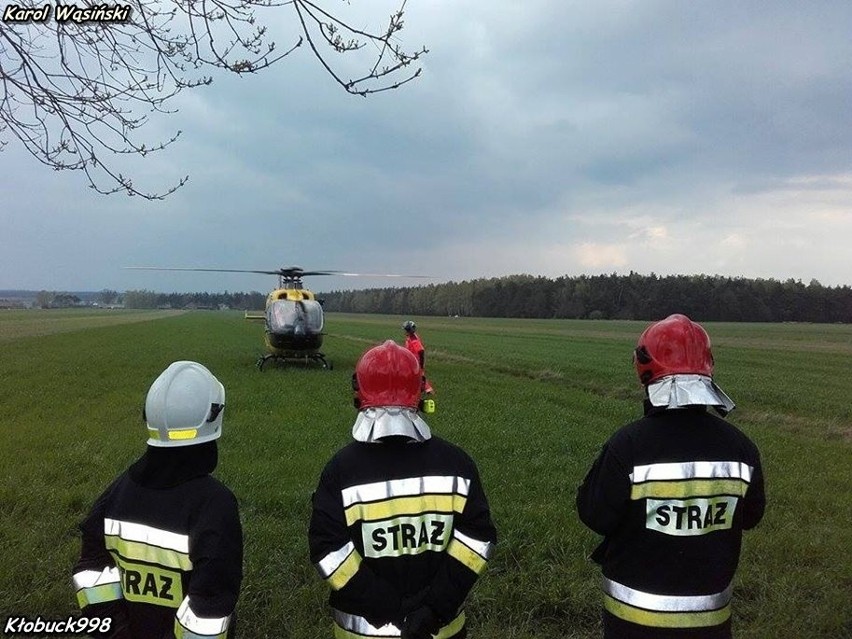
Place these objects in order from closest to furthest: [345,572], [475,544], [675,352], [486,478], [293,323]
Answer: [345,572] → [475,544] → [675,352] → [486,478] → [293,323]

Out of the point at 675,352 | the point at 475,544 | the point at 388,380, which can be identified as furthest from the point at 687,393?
the point at 388,380

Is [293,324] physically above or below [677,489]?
below

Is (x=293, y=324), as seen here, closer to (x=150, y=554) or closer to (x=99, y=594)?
(x=99, y=594)

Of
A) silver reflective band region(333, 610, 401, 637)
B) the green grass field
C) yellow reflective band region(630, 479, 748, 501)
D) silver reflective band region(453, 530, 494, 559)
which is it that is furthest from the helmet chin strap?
the green grass field

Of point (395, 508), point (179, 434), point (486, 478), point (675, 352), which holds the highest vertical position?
point (675, 352)

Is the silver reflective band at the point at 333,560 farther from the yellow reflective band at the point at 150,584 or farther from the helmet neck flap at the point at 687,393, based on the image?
the helmet neck flap at the point at 687,393

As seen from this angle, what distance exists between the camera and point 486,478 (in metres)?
8.30

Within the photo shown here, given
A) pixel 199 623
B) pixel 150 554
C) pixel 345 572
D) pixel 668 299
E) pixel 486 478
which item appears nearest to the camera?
pixel 199 623

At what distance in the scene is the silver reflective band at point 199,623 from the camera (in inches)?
89.7

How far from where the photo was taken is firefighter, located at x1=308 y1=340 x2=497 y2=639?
255 centimetres

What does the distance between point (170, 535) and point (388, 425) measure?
92 centimetres

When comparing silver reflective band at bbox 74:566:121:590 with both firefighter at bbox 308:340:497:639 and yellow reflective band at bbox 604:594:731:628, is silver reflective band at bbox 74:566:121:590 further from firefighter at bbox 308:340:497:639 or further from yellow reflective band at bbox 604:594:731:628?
yellow reflective band at bbox 604:594:731:628

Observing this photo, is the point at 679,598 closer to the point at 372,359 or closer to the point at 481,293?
the point at 372,359

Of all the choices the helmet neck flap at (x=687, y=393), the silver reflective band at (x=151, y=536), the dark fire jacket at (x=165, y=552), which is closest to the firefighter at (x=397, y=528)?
the dark fire jacket at (x=165, y=552)
